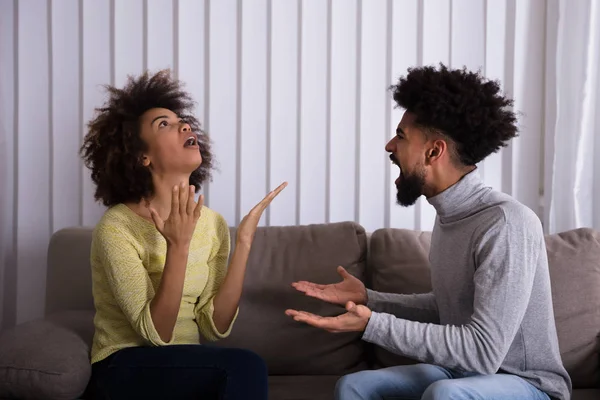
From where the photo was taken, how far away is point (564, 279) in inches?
92.0

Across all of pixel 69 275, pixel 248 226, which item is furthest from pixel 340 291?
pixel 69 275

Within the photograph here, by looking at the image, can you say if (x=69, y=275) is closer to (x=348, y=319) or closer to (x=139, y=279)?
(x=139, y=279)

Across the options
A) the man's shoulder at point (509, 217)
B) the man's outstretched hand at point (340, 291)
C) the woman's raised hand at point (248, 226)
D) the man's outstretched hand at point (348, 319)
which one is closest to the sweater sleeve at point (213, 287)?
the woman's raised hand at point (248, 226)

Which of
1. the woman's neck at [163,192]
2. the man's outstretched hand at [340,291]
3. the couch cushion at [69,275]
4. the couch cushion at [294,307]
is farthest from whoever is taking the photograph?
the couch cushion at [69,275]

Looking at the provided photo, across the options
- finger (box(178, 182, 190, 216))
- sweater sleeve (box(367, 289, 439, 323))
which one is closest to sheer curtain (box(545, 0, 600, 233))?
sweater sleeve (box(367, 289, 439, 323))

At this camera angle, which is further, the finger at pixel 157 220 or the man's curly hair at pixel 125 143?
the man's curly hair at pixel 125 143

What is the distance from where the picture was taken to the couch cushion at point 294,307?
2.41 meters

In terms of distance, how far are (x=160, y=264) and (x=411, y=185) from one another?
27.3 inches

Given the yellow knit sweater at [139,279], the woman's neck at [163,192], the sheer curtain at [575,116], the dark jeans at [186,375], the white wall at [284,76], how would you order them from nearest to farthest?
the dark jeans at [186,375]
the yellow knit sweater at [139,279]
the woman's neck at [163,192]
the sheer curtain at [575,116]
the white wall at [284,76]

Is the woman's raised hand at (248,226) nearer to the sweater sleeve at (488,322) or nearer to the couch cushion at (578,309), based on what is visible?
the sweater sleeve at (488,322)

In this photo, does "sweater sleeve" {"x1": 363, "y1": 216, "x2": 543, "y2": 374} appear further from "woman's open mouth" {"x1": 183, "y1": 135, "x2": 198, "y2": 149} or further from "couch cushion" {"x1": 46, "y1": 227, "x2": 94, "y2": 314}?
"couch cushion" {"x1": 46, "y1": 227, "x2": 94, "y2": 314}

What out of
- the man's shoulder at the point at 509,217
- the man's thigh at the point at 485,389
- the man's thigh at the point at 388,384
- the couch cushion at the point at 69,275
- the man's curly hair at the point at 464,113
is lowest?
the man's thigh at the point at 388,384

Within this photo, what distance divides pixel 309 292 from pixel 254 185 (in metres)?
0.95

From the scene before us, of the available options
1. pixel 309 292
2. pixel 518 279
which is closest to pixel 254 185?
pixel 309 292
